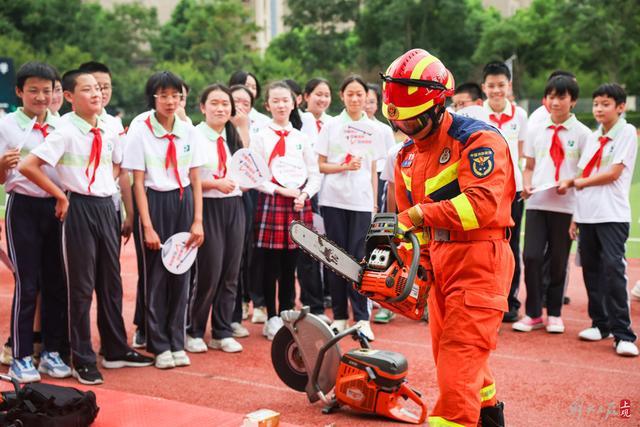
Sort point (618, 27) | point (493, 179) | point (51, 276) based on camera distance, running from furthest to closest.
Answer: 1. point (618, 27)
2. point (51, 276)
3. point (493, 179)

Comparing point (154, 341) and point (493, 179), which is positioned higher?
point (493, 179)

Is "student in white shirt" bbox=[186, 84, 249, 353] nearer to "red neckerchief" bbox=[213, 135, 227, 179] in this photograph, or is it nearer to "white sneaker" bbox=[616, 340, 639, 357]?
"red neckerchief" bbox=[213, 135, 227, 179]

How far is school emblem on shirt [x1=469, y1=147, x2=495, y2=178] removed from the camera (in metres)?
3.99

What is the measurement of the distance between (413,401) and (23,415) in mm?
2470

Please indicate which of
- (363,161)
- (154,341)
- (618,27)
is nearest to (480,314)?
(154,341)

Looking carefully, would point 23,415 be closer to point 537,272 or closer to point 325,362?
point 325,362

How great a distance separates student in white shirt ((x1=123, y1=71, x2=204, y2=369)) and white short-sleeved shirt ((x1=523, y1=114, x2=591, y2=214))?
3.30 m

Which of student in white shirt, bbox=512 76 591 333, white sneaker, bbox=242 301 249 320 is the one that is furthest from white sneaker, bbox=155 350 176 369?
student in white shirt, bbox=512 76 591 333

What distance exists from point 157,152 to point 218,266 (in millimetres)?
1191

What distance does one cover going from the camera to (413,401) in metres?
5.30

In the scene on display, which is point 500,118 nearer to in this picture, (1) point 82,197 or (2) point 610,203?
(2) point 610,203

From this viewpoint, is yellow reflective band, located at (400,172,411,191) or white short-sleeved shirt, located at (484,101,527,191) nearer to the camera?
yellow reflective band, located at (400,172,411,191)

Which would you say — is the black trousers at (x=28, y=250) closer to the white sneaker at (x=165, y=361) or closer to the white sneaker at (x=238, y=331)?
the white sneaker at (x=165, y=361)

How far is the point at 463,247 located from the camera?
4129 millimetres
